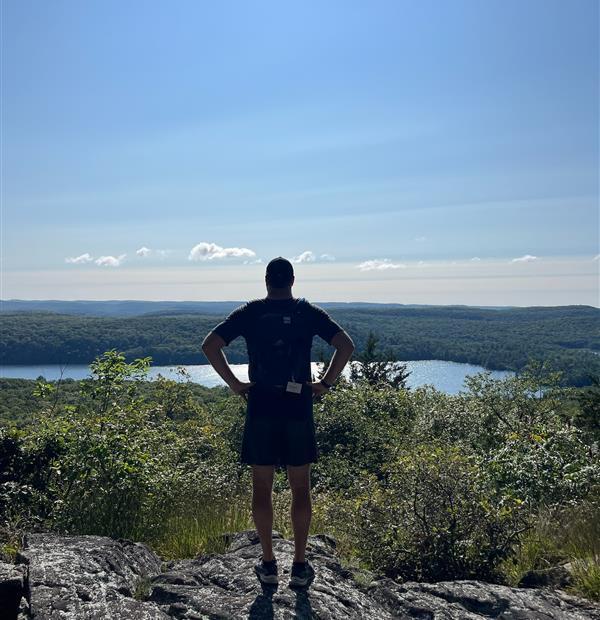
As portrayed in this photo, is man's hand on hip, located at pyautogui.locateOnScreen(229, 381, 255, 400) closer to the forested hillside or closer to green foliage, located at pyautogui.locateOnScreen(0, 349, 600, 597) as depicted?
green foliage, located at pyautogui.locateOnScreen(0, 349, 600, 597)

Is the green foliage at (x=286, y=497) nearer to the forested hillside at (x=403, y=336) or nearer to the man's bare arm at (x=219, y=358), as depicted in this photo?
the man's bare arm at (x=219, y=358)

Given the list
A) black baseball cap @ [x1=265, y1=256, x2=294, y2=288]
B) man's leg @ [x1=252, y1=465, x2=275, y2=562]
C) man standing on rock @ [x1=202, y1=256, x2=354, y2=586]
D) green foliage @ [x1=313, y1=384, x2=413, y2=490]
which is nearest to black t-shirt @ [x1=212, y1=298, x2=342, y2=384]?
man standing on rock @ [x1=202, y1=256, x2=354, y2=586]

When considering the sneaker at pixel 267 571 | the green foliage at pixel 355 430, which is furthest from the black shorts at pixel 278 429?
the green foliage at pixel 355 430

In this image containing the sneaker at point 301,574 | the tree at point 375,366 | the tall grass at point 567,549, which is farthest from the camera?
the tree at point 375,366

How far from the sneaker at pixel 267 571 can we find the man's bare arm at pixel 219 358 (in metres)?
1.21

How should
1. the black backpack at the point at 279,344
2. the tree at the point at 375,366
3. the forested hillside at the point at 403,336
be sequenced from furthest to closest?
1. the forested hillside at the point at 403,336
2. the tree at the point at 375,366
3. the black backpack at the point at 279,344

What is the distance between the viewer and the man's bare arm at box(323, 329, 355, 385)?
378 centimetres

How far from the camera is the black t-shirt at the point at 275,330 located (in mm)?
3725

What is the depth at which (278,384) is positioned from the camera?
12.1ft

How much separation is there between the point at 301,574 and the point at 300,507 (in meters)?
0.44

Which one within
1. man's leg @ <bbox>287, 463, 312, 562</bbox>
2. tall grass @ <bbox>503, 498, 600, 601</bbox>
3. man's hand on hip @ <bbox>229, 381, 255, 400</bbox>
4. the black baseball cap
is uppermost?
the black baseball cap

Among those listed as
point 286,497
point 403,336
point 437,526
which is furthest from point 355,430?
point 403,336

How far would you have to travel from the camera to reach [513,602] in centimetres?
346

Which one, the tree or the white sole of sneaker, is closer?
the white sole of sneaker
